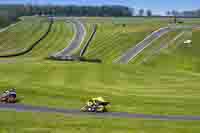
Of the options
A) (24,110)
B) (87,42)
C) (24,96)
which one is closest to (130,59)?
(87,42)

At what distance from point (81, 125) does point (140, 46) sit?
3487 inches

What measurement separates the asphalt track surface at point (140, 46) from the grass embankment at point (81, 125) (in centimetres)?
6596

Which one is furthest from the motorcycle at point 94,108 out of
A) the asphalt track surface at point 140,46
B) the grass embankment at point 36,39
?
the grass embankment at point 36,39

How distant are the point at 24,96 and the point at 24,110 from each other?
9449 mm

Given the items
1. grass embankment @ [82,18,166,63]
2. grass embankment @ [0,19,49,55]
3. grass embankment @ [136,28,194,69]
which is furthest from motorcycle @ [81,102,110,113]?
grass embankment @ [0,19,49,55]

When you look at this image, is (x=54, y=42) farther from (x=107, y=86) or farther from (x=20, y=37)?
(x=107, y=86)

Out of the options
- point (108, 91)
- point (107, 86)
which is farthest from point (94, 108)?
point (107, 86)

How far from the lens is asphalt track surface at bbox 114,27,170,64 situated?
122944mm

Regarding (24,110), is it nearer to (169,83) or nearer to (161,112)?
(161,112)

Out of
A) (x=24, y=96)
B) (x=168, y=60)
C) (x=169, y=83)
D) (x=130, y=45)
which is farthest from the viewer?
(x=130, y=45)

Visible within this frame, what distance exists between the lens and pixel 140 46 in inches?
5399

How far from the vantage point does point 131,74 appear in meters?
90.1

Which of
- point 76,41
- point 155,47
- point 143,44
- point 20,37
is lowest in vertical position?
point 155,47

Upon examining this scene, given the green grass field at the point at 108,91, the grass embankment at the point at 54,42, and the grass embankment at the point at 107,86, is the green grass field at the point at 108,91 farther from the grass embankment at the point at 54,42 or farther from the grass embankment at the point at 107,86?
the grass embankment at the point at 54,42
